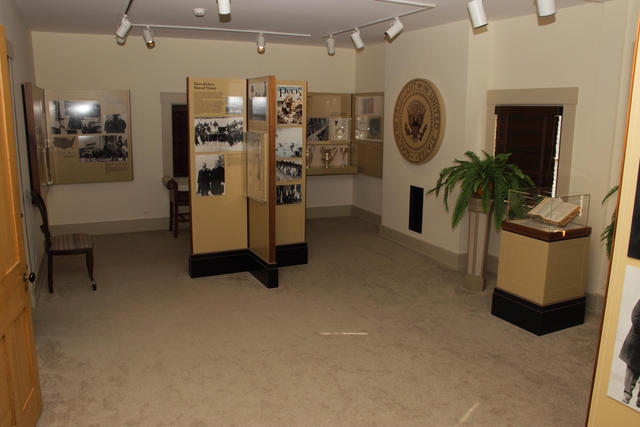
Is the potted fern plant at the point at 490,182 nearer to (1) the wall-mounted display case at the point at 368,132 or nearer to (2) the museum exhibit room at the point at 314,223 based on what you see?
(2) the museum exhibit room at the point at 314,223

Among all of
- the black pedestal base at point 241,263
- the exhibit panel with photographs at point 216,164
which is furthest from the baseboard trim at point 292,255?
the exhibit panel with photographs at point 216,164

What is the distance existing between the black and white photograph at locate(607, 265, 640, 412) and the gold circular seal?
4.50 metres

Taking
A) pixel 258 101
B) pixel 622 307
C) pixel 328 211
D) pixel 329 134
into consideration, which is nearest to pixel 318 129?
pixel 329 134

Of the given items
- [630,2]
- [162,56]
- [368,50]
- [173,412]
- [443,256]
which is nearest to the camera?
[173,412]

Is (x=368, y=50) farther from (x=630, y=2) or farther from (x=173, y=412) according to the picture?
(x=173, y=412)

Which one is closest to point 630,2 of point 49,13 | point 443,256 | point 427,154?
point 427,154

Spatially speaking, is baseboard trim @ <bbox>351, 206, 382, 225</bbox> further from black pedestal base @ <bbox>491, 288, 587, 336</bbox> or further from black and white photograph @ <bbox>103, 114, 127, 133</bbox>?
black and white photograph @ <bbox>103, 114, 127, 133</bbox>

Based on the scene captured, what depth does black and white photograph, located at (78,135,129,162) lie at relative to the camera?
7988 millimetres

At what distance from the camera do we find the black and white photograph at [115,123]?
8.02 meters

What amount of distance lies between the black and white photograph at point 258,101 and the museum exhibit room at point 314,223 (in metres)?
0.05

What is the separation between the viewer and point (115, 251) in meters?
7.34

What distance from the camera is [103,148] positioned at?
26.5 ft

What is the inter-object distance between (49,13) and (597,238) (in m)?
6.47

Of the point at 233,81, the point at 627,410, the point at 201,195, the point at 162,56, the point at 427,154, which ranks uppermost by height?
the point at 162,56
